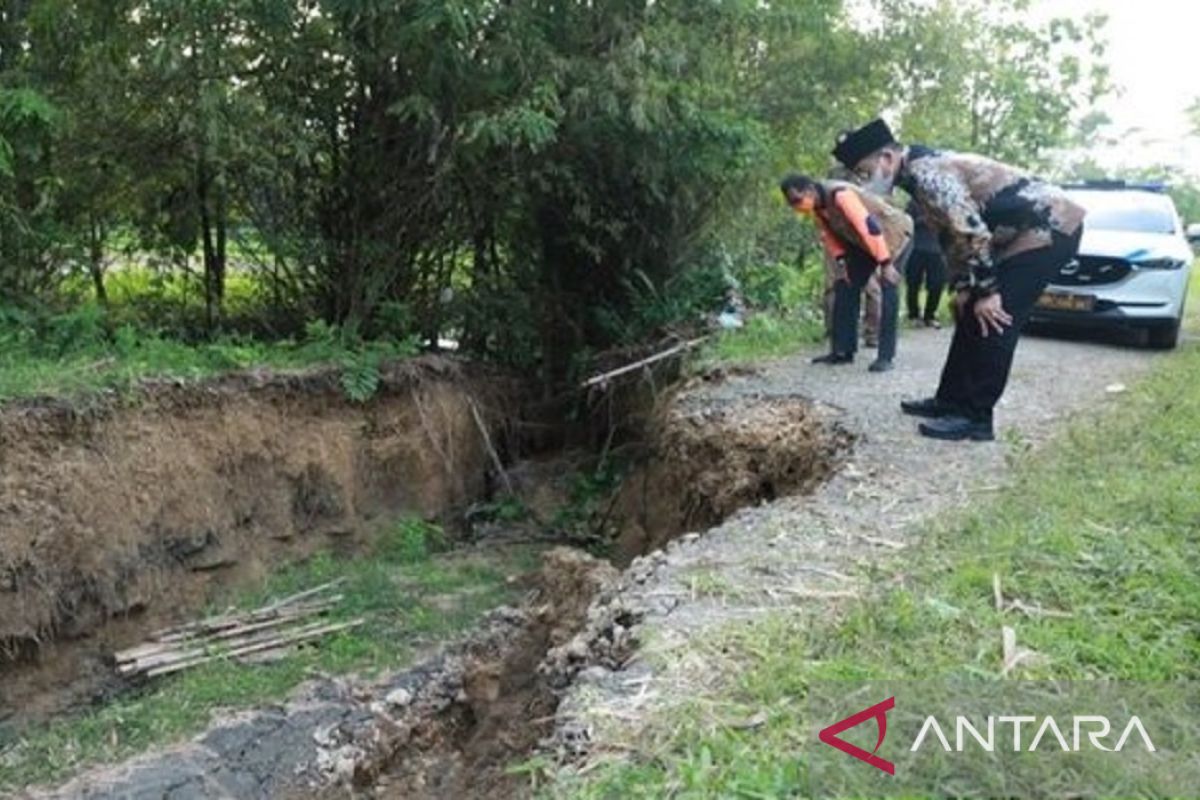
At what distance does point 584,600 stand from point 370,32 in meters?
4.74

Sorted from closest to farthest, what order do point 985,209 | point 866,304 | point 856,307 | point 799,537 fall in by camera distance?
point 799,537 → point 985,209 → point 856,307 → point 866,304

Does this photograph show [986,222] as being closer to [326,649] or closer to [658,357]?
[658,357]

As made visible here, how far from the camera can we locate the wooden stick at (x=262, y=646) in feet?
22.4

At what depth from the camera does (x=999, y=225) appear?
6.07m

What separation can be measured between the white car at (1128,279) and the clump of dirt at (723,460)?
13.8 ft

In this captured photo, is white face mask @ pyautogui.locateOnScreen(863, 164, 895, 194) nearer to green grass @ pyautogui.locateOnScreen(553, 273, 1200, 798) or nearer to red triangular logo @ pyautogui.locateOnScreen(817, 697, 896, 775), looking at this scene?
green grass @ pyautogui.locateOnScreen(553, 273, 1200, 798)

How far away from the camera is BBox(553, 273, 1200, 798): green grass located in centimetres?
299

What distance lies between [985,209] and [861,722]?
3907 mm

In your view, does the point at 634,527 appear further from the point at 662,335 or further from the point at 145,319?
the point at 145,319

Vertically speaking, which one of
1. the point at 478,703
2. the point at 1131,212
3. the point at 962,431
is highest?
the point at 1131,212

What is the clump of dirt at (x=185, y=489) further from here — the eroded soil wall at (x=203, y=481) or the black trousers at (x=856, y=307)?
the black trousers at (x=856, y=307)

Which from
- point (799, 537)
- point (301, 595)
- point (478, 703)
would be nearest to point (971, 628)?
point (799, 537)

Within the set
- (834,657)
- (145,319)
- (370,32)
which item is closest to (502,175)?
(370,32)

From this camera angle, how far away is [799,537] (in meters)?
5.10
